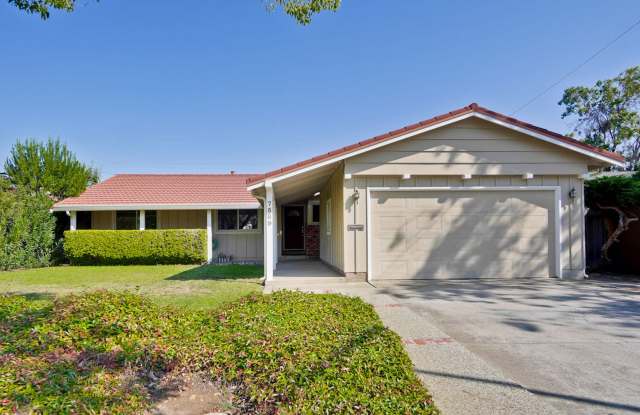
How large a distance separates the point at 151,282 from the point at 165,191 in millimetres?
7010

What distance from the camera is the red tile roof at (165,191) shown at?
1428 cm

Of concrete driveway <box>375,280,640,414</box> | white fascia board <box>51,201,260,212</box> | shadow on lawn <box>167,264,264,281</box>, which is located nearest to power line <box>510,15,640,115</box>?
concrete driveway <box>375,280,640,414</box>

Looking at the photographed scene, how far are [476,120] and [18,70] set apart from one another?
13.6 meters

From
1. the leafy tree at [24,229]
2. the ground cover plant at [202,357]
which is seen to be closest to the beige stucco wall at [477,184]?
the ground cover plant at [202,357]

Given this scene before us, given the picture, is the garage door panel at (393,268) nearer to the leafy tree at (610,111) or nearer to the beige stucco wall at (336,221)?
the beige stucco wall at (336,221)

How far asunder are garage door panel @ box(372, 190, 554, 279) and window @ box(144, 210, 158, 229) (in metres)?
10.5

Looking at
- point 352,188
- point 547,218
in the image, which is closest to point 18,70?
point 352,188

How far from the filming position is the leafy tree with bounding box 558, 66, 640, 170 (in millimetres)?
25609

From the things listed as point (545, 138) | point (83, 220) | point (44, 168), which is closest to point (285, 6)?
point (545, 138)

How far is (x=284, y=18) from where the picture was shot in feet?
20.8

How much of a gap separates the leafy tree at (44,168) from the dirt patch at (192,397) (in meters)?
21.1

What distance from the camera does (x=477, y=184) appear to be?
8969 millimetres

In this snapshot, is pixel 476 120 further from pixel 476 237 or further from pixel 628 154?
pixel 628 154

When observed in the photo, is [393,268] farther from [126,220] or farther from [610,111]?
[610,111]
